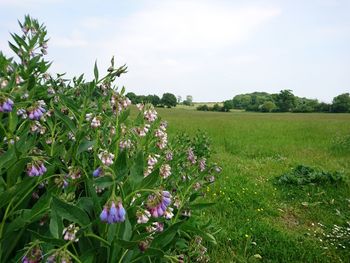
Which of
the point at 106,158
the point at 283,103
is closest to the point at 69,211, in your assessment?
the point at 106,158

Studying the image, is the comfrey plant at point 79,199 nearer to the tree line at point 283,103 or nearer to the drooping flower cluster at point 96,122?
A: the drooping flower cluster at point 96,122

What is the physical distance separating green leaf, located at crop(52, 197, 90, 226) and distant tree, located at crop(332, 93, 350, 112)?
60.2 meters

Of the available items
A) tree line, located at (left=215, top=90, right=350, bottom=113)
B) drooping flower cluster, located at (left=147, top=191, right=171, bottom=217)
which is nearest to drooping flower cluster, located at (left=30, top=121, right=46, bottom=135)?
drooping flower cluster, located at (left=147, top=191, right=171, bottom=217)

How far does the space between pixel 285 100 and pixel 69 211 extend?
268ft

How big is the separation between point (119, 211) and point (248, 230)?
3.03 metres

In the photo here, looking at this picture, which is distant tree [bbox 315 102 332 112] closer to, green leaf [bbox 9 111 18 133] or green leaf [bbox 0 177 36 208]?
green leaf [bbox 9 111 18 133]

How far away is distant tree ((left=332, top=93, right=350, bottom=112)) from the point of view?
2241 inches

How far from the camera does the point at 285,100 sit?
259 feet

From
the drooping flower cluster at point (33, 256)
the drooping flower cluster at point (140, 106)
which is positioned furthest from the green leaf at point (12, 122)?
the drooping flower cluster at point (140, 106)

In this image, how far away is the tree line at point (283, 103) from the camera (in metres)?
60.0

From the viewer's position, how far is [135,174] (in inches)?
64.8

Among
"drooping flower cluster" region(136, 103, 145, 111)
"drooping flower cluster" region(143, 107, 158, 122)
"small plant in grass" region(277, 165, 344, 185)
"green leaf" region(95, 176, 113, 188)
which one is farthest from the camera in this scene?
"small plant in grass" region(277, 165, 344, 185)

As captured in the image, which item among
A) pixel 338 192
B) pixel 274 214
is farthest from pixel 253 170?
pixel 274 214

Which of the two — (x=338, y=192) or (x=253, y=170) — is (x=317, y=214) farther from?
(x=253, y=170)
